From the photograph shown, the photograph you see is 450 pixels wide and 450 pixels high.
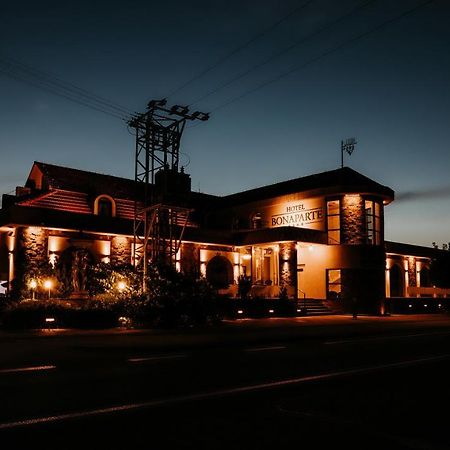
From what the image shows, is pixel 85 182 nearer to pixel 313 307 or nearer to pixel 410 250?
pixel 313 307

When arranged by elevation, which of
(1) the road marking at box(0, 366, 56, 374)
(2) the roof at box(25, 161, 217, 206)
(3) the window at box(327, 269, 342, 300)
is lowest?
(1) the road marking at box(0, 366, 56, 374)

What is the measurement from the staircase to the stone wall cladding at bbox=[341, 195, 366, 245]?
417cm

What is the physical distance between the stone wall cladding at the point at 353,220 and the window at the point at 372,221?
853 mm

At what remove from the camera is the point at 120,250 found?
3250 centimetres

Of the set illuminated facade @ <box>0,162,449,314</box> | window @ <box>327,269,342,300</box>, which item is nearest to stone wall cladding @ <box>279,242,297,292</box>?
illuminated facade @ <box>0,162,449,314</box>

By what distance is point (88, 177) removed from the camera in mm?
36406

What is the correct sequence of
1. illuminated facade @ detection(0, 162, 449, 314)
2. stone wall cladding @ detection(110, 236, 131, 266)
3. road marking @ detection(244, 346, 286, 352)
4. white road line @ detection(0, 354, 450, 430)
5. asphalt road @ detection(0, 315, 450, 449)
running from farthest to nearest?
stone wall cladding @ detection(110, 236, 131, 266) → illuminated facade @ detection(0, 162, 449, 314) → road marking @ detection(244, 346, 286, 352) → white road line @ detection(0, 354, 450, 430) → asphalt road @ detection(0, 315, 450, 449)

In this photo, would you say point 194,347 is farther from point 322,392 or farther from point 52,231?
point 52,231

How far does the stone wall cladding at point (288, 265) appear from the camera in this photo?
34.3 meters

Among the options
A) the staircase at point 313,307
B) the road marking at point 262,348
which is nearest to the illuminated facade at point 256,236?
the staircase at point 313,307

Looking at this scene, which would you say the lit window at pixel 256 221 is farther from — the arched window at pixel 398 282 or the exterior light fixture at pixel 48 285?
the exterior light fixture at pixel 48 285

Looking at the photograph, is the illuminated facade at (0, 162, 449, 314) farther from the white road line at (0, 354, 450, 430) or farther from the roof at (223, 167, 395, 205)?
the white road line at (0, 354, 450, 430)

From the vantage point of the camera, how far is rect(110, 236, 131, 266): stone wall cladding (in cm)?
3219

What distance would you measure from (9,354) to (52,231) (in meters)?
16.7
